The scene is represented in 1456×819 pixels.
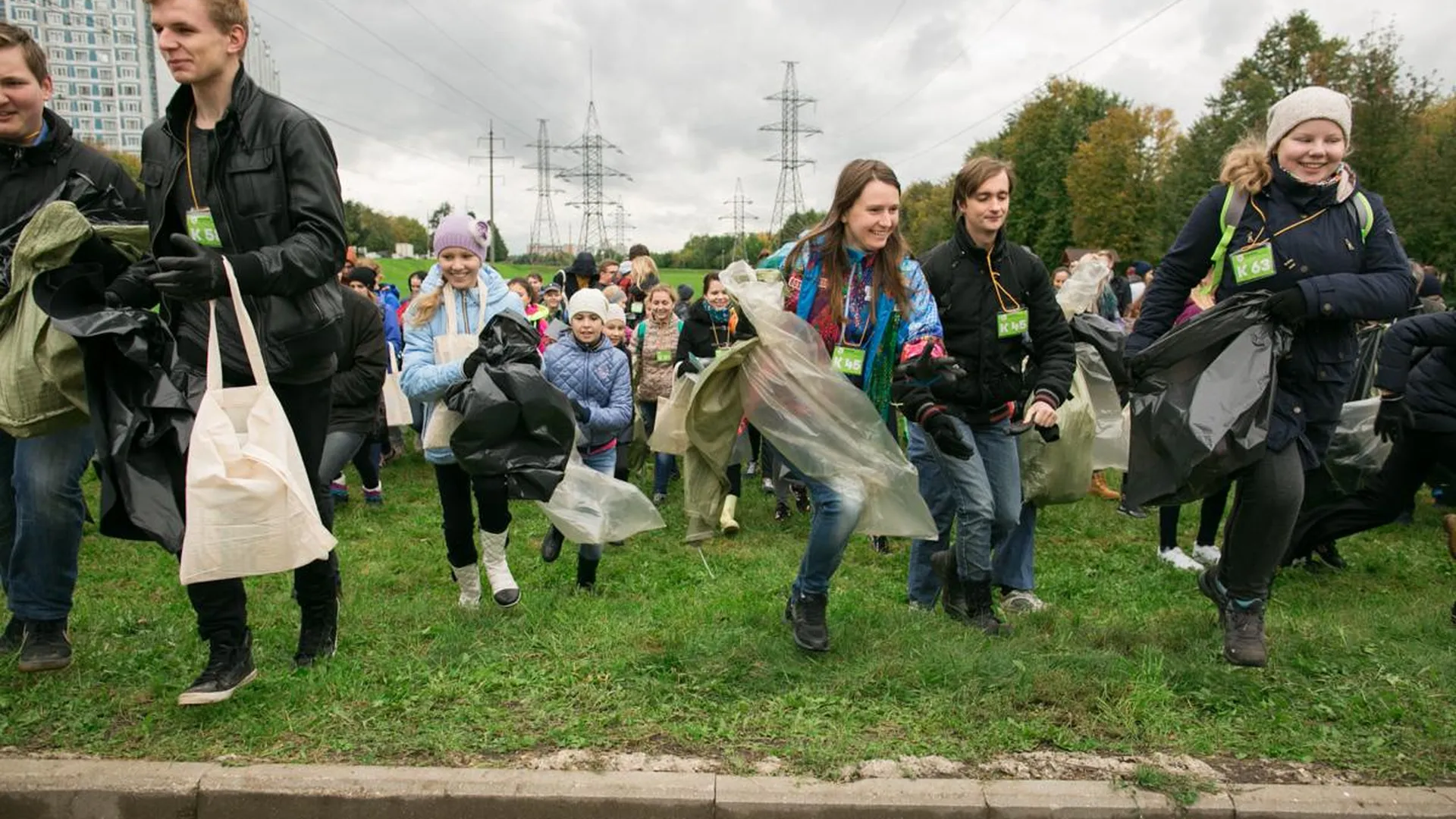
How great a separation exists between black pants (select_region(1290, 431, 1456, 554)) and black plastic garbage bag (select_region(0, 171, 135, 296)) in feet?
17.5

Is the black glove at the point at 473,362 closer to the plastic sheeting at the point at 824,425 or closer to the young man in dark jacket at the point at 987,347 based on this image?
the plastic sheeting at the point at 824,425

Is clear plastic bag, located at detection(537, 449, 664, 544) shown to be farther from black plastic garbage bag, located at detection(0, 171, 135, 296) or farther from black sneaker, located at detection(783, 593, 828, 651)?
black plastic garbage bag, located at detection(0, 171, 135, 296)

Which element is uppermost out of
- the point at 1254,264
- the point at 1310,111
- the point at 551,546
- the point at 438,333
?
the point at 1310,111

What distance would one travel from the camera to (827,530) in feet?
12.5

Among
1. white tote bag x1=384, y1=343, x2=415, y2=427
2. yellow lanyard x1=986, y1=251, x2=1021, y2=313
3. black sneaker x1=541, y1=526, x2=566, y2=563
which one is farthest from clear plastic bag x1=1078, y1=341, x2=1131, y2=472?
white tote bag x1=384, y1=343, x2=415, y2=427

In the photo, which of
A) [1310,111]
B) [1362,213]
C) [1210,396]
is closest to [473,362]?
[1210,396]

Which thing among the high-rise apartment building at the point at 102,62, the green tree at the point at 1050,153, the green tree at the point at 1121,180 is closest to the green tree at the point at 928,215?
the green tree at the point at 1050,153

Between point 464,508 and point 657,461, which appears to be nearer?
point 464,508

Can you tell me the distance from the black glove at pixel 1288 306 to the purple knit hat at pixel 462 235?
3.20m

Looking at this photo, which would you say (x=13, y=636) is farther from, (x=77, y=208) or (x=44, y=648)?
(x=77, y=208)

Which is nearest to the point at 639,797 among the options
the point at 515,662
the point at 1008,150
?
the point at 515,662

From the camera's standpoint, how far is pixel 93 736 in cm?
321

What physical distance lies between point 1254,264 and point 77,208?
4075mm

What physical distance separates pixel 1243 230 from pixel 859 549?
3.53 meters
